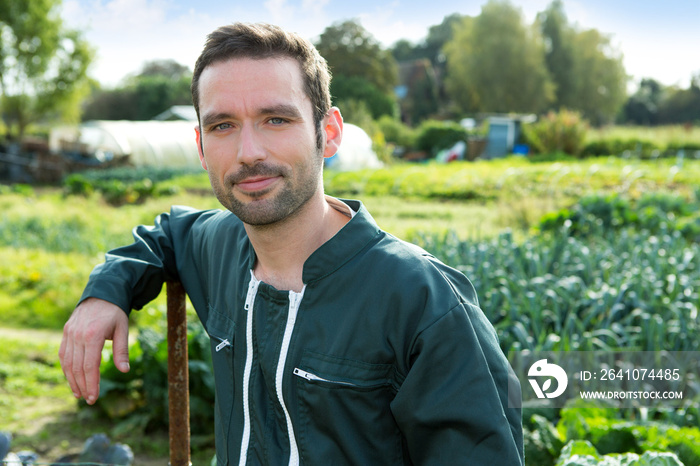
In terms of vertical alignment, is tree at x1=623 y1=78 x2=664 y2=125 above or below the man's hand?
above

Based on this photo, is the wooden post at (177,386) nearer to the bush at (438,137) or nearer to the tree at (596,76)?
the bush at (438,137)

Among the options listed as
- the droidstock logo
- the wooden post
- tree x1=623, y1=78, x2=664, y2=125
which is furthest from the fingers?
tree x1=623, y1=78, x2=664, y2=125

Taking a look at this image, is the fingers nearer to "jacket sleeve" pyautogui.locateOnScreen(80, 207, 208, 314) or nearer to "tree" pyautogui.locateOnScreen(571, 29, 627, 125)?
"jacket sleeve" pyautogui.locateOnScreen(80, 207, 208, 314)

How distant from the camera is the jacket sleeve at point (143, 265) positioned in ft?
5.41

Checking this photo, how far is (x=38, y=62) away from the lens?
21.5 metres

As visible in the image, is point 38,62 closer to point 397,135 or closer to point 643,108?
point 397,135

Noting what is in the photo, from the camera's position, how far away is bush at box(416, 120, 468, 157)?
25375 mm

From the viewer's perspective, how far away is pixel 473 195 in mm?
11891

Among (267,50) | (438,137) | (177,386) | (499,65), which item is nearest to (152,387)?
(177,386)

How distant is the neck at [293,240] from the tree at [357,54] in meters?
33.2

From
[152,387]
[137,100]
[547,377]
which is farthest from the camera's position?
[137,100]

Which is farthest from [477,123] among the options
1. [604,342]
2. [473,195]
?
[604,342]

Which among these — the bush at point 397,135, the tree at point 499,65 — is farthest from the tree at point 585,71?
the bush at point 397,135

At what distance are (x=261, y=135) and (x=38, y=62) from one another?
77.2 ft
